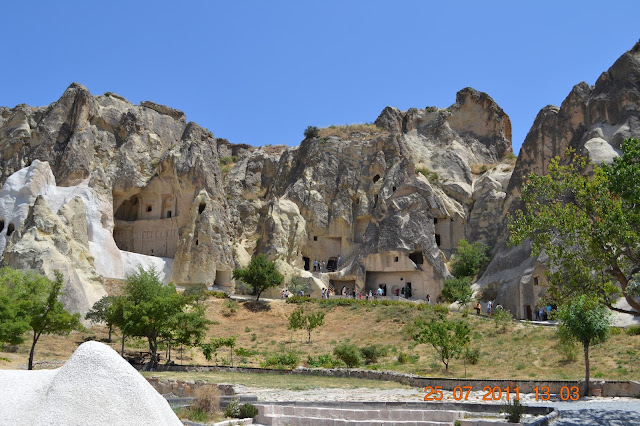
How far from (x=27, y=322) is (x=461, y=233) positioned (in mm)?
40387

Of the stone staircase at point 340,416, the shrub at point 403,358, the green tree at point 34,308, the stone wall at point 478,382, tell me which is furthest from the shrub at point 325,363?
the stone staircase at point 340,416

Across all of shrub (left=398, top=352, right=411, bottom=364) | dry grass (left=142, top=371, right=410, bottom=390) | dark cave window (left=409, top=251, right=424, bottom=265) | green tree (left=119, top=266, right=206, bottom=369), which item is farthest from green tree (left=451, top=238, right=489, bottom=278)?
dry grass (left=142, top=371, right=410, bottom=390)

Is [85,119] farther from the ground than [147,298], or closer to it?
farther from the ground

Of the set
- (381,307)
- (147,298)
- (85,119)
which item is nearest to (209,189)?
(85,119)

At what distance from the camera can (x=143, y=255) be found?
49.9 meters

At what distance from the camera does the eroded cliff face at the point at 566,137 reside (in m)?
39.9

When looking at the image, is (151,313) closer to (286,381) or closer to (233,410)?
(286,381)

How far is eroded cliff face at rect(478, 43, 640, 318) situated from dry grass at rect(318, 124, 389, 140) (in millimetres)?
15743

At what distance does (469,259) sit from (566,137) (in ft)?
40.9

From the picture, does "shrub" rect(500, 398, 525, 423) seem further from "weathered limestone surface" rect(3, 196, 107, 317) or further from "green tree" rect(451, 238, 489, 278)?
"green tree" rect(451, 238, 489, 278)

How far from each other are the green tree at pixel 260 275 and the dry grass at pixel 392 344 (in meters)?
1.72

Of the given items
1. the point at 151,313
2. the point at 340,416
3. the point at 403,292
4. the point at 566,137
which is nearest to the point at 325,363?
the point at 151,313

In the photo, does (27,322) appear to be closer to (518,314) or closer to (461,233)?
(518,314)

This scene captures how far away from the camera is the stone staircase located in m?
11.7
